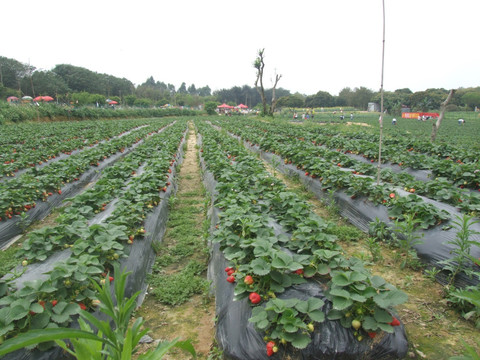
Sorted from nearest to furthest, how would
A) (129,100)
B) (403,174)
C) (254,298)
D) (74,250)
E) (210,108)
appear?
(254,298) < (74,250) < (403,174) < (210,108) < (129,100)

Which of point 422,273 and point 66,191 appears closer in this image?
point 422,273

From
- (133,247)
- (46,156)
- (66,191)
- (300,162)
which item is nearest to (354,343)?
(133,247)

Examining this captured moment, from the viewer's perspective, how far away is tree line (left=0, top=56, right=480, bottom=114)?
54594 millimetres

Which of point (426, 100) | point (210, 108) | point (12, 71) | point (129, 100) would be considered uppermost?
point (12, 71)

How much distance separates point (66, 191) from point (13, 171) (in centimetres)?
211

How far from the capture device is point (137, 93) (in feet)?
262

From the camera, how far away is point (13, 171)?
749 centimetres

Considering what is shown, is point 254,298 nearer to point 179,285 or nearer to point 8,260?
point 179,285

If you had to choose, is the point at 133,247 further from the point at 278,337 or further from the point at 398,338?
the point at 398,338

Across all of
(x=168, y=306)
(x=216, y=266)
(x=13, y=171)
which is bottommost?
(x=168, y=306)

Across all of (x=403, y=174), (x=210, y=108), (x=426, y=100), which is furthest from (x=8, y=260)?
(x=426, y=100)

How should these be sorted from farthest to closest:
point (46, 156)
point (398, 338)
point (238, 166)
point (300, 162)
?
point (46, 156), point (300, 162), point (238, 166), point (398, 338)

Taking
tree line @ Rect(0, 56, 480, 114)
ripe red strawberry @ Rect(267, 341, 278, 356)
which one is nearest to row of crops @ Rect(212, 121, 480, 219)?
ripe red strawberry @ Rect(267, 341, 278, 356)

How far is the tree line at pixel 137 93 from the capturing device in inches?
2149
